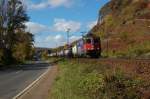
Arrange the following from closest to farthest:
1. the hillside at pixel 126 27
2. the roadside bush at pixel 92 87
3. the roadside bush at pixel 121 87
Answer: the roadside bush at pixel 121 87 → the roadside bush at pixel 92 87 → the hillside at pixel 126 27

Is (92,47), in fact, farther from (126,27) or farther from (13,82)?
(126,27)

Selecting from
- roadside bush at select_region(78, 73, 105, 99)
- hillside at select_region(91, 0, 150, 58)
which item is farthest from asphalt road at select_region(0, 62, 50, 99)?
hillside at select_region(91, 0, 150, 58)

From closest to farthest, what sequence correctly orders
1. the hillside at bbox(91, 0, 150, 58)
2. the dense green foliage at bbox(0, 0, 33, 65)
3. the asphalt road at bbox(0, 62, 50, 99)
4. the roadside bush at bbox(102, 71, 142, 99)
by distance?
1. the roadside bush at bbox(102, 71, 142, 99)
2. the asphalt road at bbox(0, 62, 50, 99)
3. the hillside at bbox(91, 0, 150, 58)
4. the dense green foliage at bbox(0, 0, 33, 65)

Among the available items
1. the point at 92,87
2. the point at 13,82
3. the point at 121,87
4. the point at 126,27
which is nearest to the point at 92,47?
the point at 13,82

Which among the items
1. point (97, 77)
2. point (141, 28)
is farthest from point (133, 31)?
point (97, 77)

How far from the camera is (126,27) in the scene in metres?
98.3

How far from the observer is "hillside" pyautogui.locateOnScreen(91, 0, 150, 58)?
259ft

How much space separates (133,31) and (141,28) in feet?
7.13

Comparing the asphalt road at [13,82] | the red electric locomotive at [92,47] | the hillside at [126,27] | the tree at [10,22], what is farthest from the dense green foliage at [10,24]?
the asphalt road at [13,82]

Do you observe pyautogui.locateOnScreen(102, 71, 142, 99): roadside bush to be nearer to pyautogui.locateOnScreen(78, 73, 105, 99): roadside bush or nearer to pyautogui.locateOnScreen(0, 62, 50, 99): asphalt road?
pyautogui.locateOnScreen(78, 73, 105, 99): roadside bush

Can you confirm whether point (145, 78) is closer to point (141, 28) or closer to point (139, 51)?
point (139, 51)

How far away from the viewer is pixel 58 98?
17.1 metres

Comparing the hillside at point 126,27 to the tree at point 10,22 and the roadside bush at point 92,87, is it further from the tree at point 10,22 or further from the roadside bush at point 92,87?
the roadside bush at point 92,87

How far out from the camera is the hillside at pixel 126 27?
259 feet
